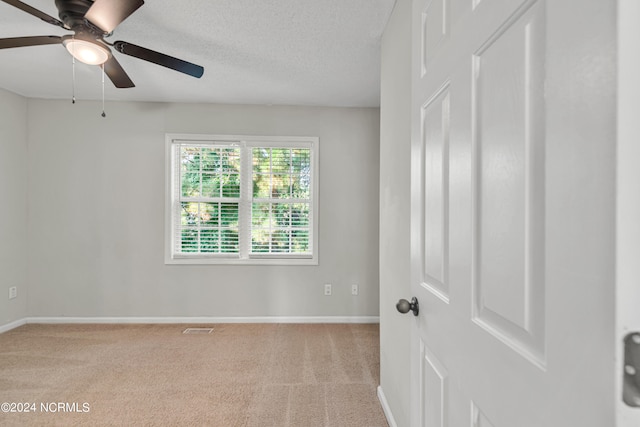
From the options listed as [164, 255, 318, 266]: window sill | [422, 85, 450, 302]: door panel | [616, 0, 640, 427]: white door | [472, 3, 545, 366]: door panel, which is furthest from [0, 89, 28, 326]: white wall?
[616, 0, 640, 427]: white door

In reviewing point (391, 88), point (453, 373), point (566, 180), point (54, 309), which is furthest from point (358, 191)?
point (54, 309)

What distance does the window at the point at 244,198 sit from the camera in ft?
11.4

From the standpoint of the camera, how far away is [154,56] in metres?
1.85

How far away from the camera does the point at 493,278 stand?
0.55 m

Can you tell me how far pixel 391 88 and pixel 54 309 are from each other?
13.9 ft

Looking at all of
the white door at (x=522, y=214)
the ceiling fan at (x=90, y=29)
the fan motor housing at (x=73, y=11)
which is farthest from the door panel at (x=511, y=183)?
the fan motor housing at (x=73, y=11)

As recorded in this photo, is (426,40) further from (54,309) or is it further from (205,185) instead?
(54,309)

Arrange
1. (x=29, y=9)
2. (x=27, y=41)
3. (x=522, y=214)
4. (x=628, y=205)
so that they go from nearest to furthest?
(x=628, y=205) → (x=522, y=214) → (x=29, y=9) → (x=27, y=41)

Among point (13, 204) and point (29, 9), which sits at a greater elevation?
point (29, 9)

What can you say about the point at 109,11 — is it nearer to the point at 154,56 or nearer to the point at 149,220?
the point at 154,56

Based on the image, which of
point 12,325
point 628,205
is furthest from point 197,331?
point 628,205

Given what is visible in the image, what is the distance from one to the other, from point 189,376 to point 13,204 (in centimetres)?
286

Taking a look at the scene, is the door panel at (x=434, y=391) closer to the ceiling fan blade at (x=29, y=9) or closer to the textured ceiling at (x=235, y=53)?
the textured ceiling at (x=235, y=53)

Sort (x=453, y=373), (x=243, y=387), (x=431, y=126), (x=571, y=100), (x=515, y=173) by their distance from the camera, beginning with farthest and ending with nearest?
1. (x=243, y=387)
2. (x=431, y=126)
3. (x=453, y=373)
4. (x=515, y=173)
5. (x=571, y=100)
